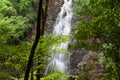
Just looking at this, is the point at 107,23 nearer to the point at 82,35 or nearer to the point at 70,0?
the point at 82,35

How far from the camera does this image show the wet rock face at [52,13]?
23375mm

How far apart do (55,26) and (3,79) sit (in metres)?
15.1

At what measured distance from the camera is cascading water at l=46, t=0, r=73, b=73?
64.6 feet

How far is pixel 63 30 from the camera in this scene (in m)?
22.9

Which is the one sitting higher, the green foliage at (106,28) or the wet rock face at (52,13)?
the wet rock face at (52,13)

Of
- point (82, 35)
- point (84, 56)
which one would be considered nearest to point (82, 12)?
Result: point (82, 35)

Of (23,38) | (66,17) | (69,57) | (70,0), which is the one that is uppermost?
(70,0)

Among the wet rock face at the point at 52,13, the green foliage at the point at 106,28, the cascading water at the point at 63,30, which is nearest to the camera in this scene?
the green foliage at the point at 106,28

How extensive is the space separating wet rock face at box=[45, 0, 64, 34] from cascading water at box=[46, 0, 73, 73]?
0.39 metres

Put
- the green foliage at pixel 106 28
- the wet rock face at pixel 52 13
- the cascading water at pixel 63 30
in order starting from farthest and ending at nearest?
1. the wet rock face at pixel 52 13
2. the cascading water at pixel 63 30
3. the green foliage at pixel 106 28

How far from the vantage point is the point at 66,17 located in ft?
78.9

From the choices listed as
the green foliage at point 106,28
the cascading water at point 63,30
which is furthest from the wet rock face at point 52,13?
the green foliage at point 106,28

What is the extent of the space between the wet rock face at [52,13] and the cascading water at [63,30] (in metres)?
0.39

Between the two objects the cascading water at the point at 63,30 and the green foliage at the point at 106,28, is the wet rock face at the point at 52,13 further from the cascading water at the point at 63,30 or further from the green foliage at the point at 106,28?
the green foliage at the point at 106,28
